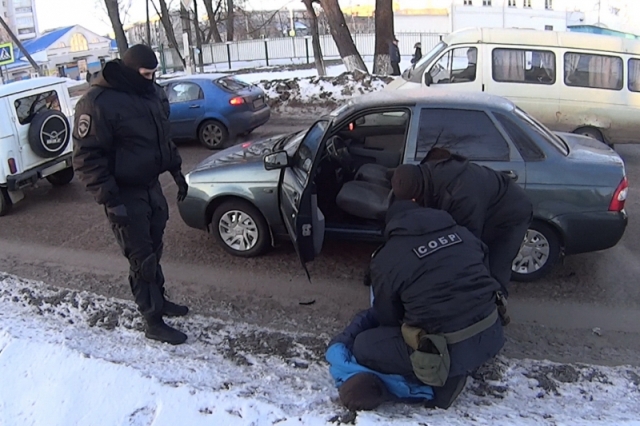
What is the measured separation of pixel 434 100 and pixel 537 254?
1574mm

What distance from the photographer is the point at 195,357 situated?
12.8 feet

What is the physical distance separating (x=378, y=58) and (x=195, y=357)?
1429cm

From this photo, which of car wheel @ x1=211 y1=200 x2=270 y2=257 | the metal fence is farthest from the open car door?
the metal fence

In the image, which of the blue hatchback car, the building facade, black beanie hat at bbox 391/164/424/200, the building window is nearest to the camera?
black beanie hat at bbox 391/164/424/200

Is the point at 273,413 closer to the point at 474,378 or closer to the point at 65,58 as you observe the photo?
the point at 474,378

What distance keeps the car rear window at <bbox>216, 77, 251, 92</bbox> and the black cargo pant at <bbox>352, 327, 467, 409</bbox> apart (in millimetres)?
8699

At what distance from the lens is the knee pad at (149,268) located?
157 inches

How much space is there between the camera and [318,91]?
50.0 feet

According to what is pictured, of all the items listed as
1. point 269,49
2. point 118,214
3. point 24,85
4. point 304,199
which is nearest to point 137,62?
point 118,214

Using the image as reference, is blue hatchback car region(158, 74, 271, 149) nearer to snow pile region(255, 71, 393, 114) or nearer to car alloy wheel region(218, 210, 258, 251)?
snow pile region(255, 71, 393, 114)

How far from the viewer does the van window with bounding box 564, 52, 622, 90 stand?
971 cm

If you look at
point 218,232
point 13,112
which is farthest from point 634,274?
point 13,112

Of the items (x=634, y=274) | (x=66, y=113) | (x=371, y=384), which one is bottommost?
(x=634, y=274)

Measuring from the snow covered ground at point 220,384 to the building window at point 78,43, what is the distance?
53.8 metres
